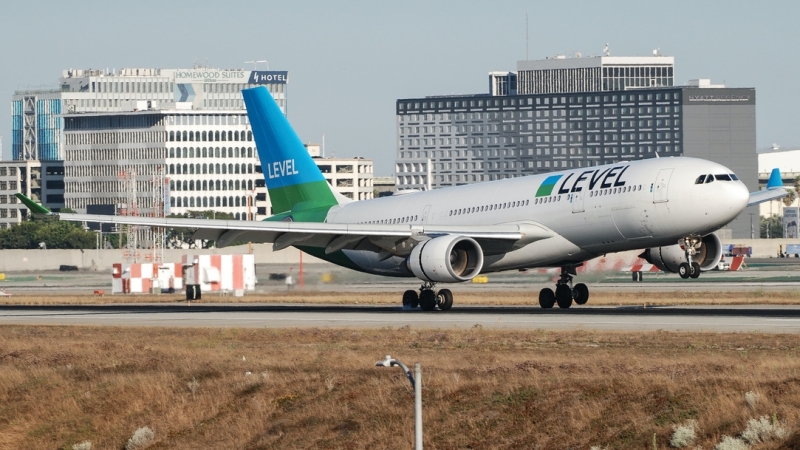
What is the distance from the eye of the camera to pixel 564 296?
48.2m

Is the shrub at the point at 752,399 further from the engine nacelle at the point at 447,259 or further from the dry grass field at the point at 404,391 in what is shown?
the engine nacelle at the point at 447,259

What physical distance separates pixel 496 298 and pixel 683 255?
49.2 ft

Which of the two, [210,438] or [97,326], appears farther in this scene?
[97,326]

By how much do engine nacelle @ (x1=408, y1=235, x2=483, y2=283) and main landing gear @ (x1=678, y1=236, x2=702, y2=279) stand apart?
690cm

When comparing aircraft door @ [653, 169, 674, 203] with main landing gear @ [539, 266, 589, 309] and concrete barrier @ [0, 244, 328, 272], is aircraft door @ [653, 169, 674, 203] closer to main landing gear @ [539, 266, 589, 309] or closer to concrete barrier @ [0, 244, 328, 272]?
main landing gear @ [539, 266, 589, 309]

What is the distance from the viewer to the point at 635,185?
1679 inches

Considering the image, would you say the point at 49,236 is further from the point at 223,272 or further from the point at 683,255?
the point at 683,255

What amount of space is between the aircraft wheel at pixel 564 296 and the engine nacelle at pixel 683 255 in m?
3.09

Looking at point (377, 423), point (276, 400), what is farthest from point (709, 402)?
point (276, 400)

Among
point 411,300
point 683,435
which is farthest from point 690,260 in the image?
point 683,435

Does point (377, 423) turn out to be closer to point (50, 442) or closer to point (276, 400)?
point (276, 400)

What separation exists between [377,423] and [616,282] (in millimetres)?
58396

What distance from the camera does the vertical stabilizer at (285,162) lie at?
184ft

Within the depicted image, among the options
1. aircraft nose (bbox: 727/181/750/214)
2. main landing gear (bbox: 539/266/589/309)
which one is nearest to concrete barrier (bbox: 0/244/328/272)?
main landing gear (bbox: 539/266/589/309)
